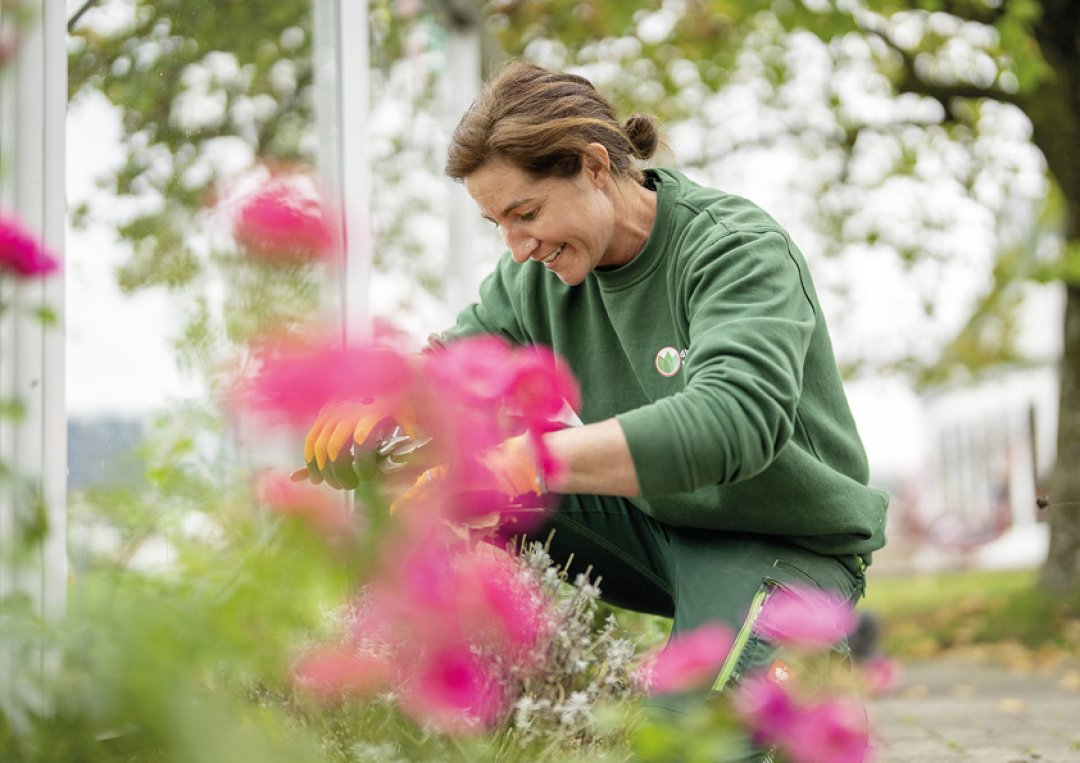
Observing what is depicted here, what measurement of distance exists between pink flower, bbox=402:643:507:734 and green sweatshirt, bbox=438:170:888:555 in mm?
323

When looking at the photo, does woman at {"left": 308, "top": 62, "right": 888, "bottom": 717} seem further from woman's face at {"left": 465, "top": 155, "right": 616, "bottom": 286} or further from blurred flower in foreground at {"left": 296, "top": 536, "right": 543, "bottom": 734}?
blurred flower in foreground at {"left": 296, "top": 536, "right": 543, "bottom": 734}

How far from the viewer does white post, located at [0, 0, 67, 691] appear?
2.00m

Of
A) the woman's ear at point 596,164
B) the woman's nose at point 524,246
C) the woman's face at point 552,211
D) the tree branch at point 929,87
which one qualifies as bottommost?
the woman's nose at point 524,246

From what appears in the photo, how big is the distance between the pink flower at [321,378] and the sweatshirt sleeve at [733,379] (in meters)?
0.32

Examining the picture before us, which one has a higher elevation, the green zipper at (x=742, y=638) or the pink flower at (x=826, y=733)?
the pink flower at (x=826, y=733)

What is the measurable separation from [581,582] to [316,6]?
2148mm

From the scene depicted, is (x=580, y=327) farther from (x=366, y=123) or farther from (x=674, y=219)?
(x=366, y=123)

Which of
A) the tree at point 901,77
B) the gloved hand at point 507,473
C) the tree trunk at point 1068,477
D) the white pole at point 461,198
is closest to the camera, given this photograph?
the gloved hand at point 507,473

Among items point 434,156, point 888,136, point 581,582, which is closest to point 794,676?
point 581,582

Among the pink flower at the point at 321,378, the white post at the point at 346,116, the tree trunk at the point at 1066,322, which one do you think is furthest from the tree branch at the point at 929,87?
the pink flower at the point at 321,378

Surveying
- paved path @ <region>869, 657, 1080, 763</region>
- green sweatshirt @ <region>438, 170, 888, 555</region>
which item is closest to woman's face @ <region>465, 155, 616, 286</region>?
green sweatshirt @ <region>438, 170, 888, 555</region>

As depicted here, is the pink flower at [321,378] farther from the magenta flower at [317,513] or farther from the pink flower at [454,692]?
the pink flower at [454,692]

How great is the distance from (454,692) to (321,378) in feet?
1.74

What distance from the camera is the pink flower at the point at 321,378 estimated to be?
4.10 ft
